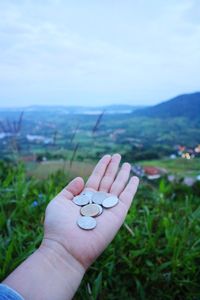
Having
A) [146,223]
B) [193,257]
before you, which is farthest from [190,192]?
[193,257]

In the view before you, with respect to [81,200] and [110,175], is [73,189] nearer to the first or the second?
[81,200]

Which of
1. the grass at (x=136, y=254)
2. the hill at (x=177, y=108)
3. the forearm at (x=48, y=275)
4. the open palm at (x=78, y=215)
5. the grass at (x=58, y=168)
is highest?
the hill at (x=177, y=108)

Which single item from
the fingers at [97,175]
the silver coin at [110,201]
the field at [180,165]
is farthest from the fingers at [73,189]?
the field at [180,165]

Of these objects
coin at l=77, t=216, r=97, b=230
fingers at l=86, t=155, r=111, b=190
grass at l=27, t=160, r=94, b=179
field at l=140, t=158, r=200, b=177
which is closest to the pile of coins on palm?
coin at l=77, t=216, r=97, b=230

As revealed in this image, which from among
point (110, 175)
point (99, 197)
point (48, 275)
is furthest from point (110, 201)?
point (48, 275)

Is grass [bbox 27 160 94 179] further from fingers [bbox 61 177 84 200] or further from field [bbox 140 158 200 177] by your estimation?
fingers [bbox 61 177 84 200]

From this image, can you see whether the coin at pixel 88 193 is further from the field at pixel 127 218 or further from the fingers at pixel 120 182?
the field at pixel 127 218
